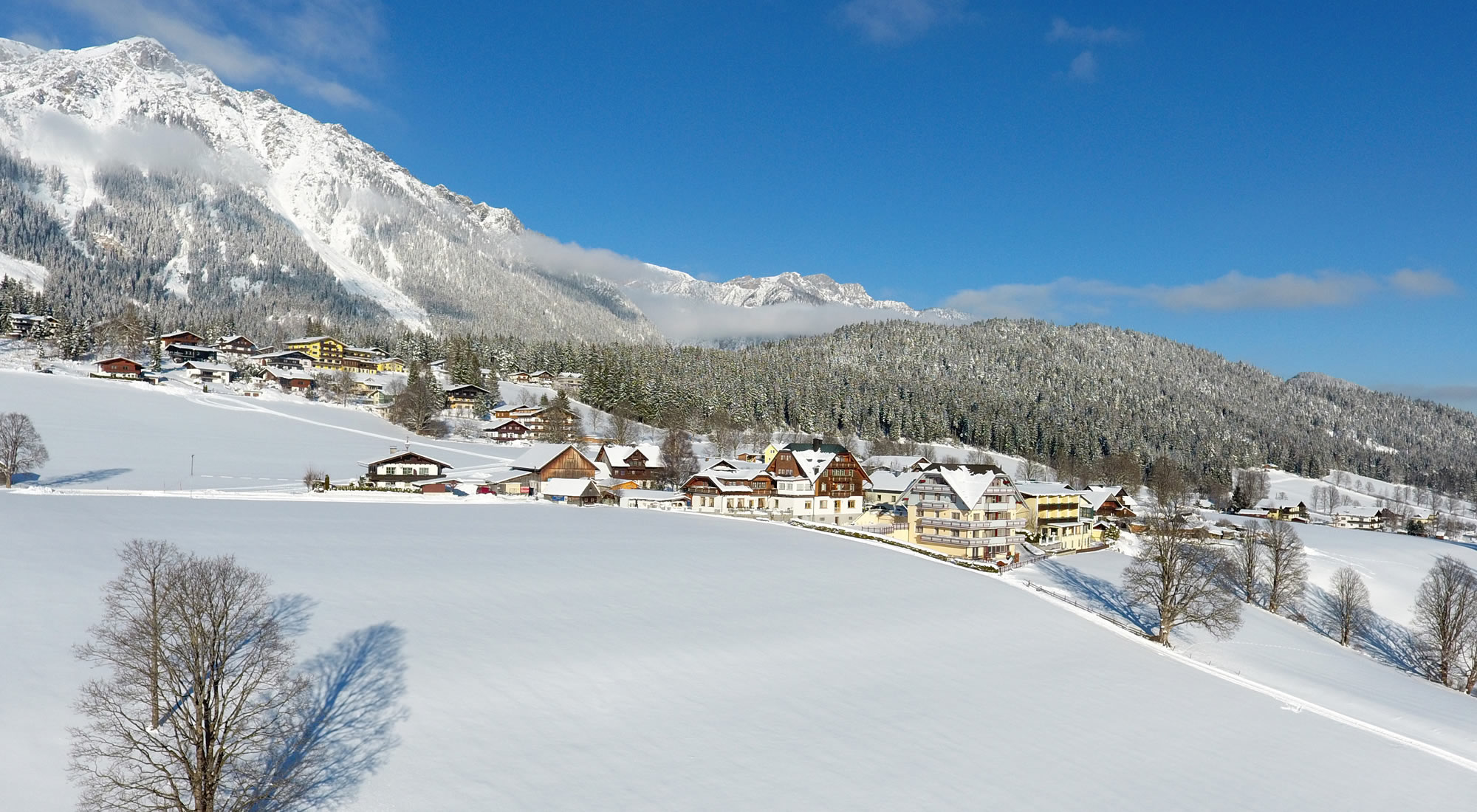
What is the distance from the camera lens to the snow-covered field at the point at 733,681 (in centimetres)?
2120

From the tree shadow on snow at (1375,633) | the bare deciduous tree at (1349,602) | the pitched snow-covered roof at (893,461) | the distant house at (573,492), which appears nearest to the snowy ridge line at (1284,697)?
the tree shadow on snow at (1375,633)

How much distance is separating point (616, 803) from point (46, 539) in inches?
1329

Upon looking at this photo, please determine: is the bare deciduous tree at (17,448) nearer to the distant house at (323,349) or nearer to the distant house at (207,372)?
the distant house at (207,372)

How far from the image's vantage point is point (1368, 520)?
133375 millimetres

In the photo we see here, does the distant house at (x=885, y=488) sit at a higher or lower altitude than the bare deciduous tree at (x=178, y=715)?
higher

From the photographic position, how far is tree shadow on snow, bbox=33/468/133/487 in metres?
56.7

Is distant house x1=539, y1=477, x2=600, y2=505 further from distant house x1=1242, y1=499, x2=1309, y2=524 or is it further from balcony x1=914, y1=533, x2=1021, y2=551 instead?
distant house x1=1242, y1=499, x2=1309, y2=524

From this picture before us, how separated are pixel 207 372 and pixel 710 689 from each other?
444ft

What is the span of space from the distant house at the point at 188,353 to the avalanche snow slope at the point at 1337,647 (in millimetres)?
153309

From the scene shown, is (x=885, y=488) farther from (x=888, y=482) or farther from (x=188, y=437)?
(x=188, y=437)

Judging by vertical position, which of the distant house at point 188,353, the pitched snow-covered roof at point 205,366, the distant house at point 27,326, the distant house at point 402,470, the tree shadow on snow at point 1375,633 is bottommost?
the tree shadow on snow at point 1375,633

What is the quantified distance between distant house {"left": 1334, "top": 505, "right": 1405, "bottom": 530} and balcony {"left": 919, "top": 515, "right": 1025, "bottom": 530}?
99.3 metres

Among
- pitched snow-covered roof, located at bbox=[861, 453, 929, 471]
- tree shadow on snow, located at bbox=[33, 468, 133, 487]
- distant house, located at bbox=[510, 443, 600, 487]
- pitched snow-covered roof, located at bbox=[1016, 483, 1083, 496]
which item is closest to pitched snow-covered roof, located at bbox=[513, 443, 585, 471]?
distant house, located at bbox=[510, 443, 600, 487]

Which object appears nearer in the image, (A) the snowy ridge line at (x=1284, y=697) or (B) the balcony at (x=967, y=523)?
(A) the snowy ridge line at (x=1284, y=697)
